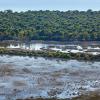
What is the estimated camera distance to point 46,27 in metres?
131


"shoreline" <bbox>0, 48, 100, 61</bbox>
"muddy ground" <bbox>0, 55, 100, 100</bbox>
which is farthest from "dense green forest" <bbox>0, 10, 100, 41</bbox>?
"muddy ground" <bbox>0, 55, 100, 100</bbox>

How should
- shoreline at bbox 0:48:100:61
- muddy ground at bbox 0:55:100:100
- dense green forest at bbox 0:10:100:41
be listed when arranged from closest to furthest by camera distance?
A: muddy ground at bbox 0:55:100:100 → shoreline at bbox 0:48:100:61 → dense green forest at bbox 0:10:100:41

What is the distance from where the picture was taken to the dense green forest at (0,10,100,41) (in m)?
116

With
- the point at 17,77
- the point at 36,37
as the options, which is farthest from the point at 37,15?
the point at 17,77

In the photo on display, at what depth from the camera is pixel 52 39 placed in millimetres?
117688

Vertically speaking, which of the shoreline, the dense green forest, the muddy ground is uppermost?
the dense green forest

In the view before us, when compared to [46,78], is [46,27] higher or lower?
higher

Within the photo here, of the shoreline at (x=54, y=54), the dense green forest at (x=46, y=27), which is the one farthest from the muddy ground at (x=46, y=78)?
the dense green forest at (x=46, y=27)

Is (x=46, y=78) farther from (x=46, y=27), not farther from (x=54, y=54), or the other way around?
(x=46, y=27)

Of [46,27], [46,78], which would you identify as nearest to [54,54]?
[46,78]

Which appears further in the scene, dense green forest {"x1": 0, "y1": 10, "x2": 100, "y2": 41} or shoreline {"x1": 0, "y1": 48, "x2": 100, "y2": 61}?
dense green forest {"x1": 0, "y1": 10, "x2": 100, "y2": 41}

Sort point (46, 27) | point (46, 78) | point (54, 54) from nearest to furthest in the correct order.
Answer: point (46, 78), point (54, 54), point (46, 27)

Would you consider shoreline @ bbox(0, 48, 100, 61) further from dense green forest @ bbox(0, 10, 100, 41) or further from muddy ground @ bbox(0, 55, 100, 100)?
dense green forest @ bbox(0, 10, 100, 41)

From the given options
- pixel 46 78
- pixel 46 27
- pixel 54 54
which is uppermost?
pixel 46 27
